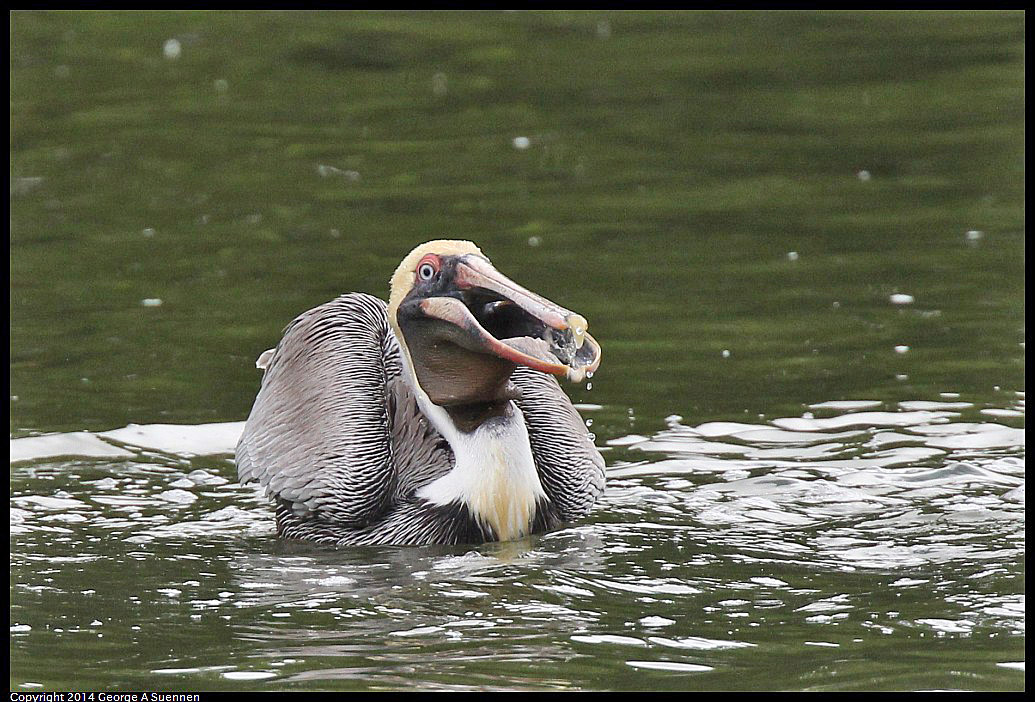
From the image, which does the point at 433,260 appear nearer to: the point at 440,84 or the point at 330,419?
the point at 330,419

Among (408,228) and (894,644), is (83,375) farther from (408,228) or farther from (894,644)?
(894,644)

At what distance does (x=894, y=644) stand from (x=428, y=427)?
2325 millimetres

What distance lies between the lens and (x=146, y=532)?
25.5 ft

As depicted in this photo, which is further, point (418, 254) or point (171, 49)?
point (171, 49)

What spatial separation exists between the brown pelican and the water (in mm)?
178

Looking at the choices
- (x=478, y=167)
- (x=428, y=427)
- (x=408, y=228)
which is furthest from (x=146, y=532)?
(x=478, y=167)

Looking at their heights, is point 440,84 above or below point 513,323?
above

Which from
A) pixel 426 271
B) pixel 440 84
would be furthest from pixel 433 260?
pixel 440 84

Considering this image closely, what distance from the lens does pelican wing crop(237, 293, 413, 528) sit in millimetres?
A: 7566

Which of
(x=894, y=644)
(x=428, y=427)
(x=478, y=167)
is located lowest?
(x=894, y=644)

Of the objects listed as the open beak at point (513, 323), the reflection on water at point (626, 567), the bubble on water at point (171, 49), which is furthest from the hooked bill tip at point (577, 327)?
the bubble on water at point (171, 49)

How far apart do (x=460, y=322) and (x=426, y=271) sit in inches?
13.9

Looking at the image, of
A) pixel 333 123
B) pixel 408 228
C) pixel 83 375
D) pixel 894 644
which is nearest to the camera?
pixel 894 644

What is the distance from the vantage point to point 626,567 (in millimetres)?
7105
